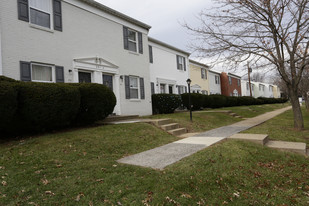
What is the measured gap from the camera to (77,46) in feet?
31.4

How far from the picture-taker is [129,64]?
40.7ft

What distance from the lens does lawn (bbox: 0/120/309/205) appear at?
291 cm

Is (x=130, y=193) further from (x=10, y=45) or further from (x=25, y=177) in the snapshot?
(x=10, y=45)

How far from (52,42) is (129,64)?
4778mm

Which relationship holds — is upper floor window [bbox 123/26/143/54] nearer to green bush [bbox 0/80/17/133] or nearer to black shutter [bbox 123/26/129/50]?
black shutter [bbox 123/26/129/50]

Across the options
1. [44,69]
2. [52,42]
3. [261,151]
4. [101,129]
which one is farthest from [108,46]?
[261,151]

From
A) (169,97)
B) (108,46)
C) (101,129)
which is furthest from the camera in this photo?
(169,97)

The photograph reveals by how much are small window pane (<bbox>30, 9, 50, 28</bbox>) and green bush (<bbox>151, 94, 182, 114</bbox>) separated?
7.92 meters

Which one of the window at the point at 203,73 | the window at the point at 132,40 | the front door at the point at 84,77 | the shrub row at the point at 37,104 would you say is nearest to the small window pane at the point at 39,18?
the front door at the point at 84,77

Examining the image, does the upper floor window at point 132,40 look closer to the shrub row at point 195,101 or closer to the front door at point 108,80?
the front door at point 108,80

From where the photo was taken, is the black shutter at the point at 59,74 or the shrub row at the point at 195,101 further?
the shrub row at the point at 195,101

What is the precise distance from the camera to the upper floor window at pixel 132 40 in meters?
12.3

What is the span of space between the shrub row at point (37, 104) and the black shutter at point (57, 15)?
11.7 feet

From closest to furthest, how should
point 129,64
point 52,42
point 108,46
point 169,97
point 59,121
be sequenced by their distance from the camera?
point 59,121 → point 52,42 → point 108,46 → point 129,64 → point 169,97
